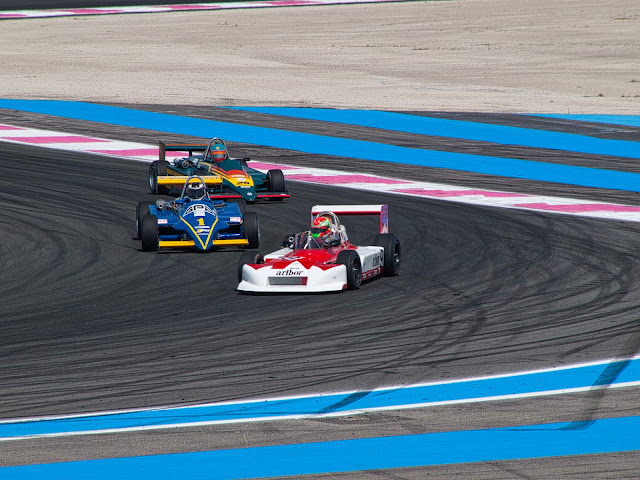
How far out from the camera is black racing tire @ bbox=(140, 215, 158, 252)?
13.9m

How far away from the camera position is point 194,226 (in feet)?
46.0

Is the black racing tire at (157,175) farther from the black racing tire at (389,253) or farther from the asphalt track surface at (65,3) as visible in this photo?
the asphalt track surface at (65,3)

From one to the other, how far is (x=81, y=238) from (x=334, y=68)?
1951cm

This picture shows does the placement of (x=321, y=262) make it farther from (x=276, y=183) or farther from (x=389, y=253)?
(x=276, y=183)

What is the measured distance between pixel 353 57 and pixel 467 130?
12.0 meters

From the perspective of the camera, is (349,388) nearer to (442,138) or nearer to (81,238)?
(81,238)

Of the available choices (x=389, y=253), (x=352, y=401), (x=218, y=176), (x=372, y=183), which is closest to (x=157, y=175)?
(x=218, y=176)

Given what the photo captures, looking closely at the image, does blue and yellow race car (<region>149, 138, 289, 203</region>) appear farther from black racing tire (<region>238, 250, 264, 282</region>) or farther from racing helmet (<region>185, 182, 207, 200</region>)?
black racing tire (<region>238, 250, 264, 282</region>)

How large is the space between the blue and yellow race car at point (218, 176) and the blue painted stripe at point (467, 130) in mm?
6891

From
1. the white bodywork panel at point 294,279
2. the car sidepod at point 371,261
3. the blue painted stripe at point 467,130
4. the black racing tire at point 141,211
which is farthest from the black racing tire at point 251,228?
the blue painted stripe at point 467,130

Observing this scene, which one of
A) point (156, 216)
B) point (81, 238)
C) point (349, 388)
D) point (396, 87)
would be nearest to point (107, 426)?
point (349, 388)

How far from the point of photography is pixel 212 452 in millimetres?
7188

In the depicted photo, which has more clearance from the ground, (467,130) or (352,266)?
(467,130)

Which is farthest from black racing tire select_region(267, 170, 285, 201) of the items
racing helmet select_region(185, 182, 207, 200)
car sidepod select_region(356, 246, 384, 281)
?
car sidepod select_region(356, 246, 384, 281)
